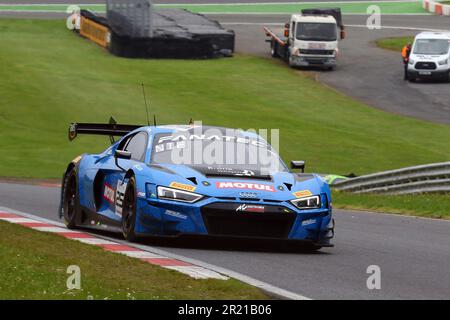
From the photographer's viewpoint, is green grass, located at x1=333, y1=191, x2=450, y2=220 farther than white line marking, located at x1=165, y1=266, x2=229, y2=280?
Yes

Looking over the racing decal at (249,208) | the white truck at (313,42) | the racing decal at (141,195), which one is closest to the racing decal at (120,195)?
the racing decal at (141,195)

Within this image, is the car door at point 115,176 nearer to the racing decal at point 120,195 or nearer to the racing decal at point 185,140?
the racing decal at point 120,195

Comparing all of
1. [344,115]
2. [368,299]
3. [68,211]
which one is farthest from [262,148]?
[344,115]

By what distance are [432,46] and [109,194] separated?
37063mm

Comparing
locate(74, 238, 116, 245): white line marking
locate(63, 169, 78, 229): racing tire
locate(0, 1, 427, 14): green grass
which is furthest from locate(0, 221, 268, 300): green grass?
locate(0, 1, 427, 14): green grass

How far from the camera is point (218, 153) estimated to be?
43.5ft

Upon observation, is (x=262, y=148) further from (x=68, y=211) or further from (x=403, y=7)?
(x=403, y=7)

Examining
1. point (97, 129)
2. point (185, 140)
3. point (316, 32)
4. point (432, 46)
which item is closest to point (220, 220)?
point (185, 140)

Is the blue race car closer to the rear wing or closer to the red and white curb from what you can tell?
the red and white curb

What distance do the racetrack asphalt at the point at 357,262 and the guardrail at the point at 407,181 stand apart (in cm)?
616

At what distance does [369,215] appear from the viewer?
18688 millimetres

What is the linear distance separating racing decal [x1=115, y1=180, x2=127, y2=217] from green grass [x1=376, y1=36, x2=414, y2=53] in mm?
44321

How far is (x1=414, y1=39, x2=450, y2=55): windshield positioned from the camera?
4869 cm

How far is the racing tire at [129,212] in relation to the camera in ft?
40.4
